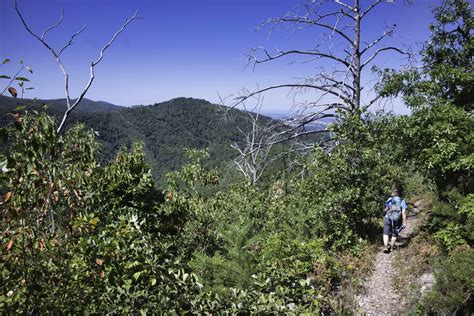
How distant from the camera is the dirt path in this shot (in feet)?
22.6

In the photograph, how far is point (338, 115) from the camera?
1015 cm

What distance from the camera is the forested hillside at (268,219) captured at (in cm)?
242

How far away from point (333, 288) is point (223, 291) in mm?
3323

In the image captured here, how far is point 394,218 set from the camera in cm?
895

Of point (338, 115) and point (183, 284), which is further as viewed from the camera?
point (338, 115)

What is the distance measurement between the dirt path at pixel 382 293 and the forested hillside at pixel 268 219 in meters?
0.04

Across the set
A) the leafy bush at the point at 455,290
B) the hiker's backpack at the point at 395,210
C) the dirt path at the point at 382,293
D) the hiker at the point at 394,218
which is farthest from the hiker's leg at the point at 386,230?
the leafy bush at the point at 455,290

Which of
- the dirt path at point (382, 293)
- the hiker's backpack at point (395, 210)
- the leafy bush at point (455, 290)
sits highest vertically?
the hiker's backpack at point (395, 210)

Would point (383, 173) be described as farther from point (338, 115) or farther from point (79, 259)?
point (79, 259)

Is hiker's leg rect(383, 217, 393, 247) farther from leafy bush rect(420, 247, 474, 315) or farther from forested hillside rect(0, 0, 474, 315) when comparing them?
leafy bush rect(420, 247, 474, 315)

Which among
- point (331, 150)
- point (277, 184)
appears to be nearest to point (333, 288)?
point (331, 150)

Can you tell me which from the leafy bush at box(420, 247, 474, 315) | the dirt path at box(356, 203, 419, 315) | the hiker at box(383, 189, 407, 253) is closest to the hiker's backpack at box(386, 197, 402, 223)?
the hiker at box(383, 189, 407, 253)

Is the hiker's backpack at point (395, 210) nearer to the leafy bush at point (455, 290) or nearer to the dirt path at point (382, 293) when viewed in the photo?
the dirt path at point (382, 293)

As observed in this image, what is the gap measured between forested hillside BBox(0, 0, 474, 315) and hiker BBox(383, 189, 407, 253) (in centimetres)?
10
